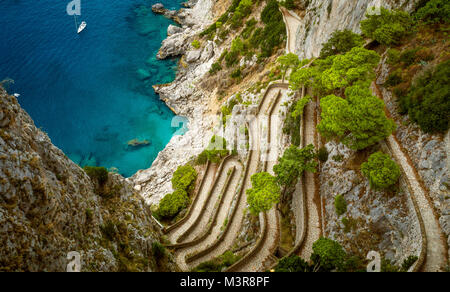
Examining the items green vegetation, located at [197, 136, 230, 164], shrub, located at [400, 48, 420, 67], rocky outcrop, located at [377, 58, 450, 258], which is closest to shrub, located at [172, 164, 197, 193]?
green vegetation, located at [197, 136, 230, 164]

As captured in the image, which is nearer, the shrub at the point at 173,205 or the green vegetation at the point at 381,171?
the green vegetation at the point at 381,171

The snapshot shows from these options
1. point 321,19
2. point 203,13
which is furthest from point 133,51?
point 321,19

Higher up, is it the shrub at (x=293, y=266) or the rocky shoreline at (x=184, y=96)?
the rocky shoreline at (x=184, y=96)

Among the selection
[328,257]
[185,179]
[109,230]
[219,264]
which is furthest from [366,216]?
[185,179]

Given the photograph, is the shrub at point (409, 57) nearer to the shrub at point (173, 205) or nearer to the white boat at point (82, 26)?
the shrub at point (173, 205)

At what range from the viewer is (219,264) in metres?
27.7

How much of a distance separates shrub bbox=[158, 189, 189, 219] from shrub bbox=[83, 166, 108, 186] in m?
16.0

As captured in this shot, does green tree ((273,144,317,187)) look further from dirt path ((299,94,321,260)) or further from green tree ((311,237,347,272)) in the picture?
green tree ((311,237,347,272))

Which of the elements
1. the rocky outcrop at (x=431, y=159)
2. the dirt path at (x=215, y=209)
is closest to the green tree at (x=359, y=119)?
the rocky outcrop at (x=431, y=159)

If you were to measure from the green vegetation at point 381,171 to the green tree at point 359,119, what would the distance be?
2.05m

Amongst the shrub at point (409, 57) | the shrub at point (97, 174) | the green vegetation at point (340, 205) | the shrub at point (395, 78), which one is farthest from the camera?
the shrub at point (395, 78)

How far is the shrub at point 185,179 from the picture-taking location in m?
42.9

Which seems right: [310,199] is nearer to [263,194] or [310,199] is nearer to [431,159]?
[263,194]

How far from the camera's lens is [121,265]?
19.3 meters
